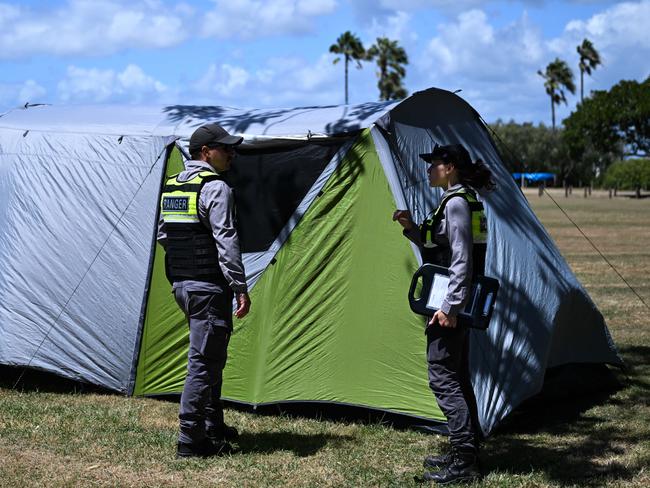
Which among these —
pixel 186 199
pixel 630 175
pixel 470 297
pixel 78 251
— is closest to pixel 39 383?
pixel 78 251

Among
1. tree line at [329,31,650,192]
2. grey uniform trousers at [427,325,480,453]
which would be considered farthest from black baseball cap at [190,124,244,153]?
tree line at [329,31,650,192]

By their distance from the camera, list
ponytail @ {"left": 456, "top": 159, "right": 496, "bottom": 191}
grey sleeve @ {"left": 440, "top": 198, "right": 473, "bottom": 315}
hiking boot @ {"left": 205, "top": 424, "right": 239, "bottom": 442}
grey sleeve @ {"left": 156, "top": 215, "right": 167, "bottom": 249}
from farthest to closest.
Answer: hiking boot @ {"left": 205, "top": 424, "right": 239, "bottom": 442} < grey sleeve @ {"left": 156, "top": 215, "right": 167, "bottom": 249} < ponytail @ {"left": 456, "top": 159, "right": 496, "bottom": 191} < grey sleeve @ {"left": 440, "top": 198, "right": 473, "bottom": 315}

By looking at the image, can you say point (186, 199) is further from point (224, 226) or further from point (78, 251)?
point (78, 251)

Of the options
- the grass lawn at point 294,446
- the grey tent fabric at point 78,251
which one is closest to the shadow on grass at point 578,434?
the grass lawn at point 294,446

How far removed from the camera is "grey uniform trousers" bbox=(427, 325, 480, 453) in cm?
541

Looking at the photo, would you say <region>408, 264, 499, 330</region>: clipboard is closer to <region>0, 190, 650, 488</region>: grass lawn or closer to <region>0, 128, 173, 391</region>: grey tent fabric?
<region>0, 190, 650, 488</region>: grass lawn

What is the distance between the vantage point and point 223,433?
627 cm

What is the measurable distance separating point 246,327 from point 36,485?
84.3 inches

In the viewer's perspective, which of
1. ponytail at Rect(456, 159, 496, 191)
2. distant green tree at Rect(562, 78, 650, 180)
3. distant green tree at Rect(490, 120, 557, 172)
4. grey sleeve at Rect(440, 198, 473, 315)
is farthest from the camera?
distant green tree at Rect(490, 120, 557, 172)

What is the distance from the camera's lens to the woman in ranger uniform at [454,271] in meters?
5.30

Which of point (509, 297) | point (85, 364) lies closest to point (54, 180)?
point (85, 364)

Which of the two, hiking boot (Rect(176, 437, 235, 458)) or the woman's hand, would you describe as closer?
the woman's hand

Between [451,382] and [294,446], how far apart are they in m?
1.37

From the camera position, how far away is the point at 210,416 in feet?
20.1
